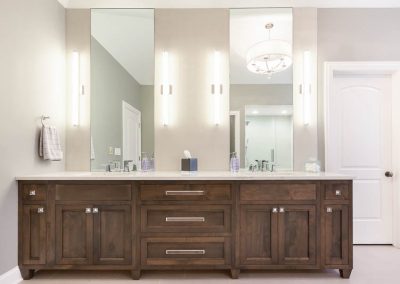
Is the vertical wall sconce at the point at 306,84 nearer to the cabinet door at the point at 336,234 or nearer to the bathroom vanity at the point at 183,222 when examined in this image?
the bathroom vanity at the point at 183,222

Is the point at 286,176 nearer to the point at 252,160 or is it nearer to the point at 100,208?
the point at 252,160

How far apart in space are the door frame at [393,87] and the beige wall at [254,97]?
425mm

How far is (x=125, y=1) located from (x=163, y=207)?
2.28m

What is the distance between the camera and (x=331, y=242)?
7.82 ft

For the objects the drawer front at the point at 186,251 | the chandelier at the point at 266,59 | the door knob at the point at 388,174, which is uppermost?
the chandelier at the point at 266,59

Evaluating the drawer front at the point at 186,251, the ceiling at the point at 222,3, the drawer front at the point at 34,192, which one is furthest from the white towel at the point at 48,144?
the ceiling at the point at 222,3

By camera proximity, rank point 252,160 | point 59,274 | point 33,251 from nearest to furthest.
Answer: point 33,251, point 59,274, point 252,160

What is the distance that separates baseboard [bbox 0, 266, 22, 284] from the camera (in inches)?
86.0

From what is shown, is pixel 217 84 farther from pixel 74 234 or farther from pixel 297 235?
pixel 74 234

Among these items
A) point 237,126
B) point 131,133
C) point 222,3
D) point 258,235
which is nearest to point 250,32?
point 222,3

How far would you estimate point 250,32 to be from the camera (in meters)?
3.03

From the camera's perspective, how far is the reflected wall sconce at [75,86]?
3033mm

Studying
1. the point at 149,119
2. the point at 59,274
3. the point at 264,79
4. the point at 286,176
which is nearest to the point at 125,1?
the point at 149,119

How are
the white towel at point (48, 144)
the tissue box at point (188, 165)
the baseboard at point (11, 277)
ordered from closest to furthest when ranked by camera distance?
the baseboard at point (11, 277) < the white towel at point (48, 144) < the tissue box at point (188, 165)
